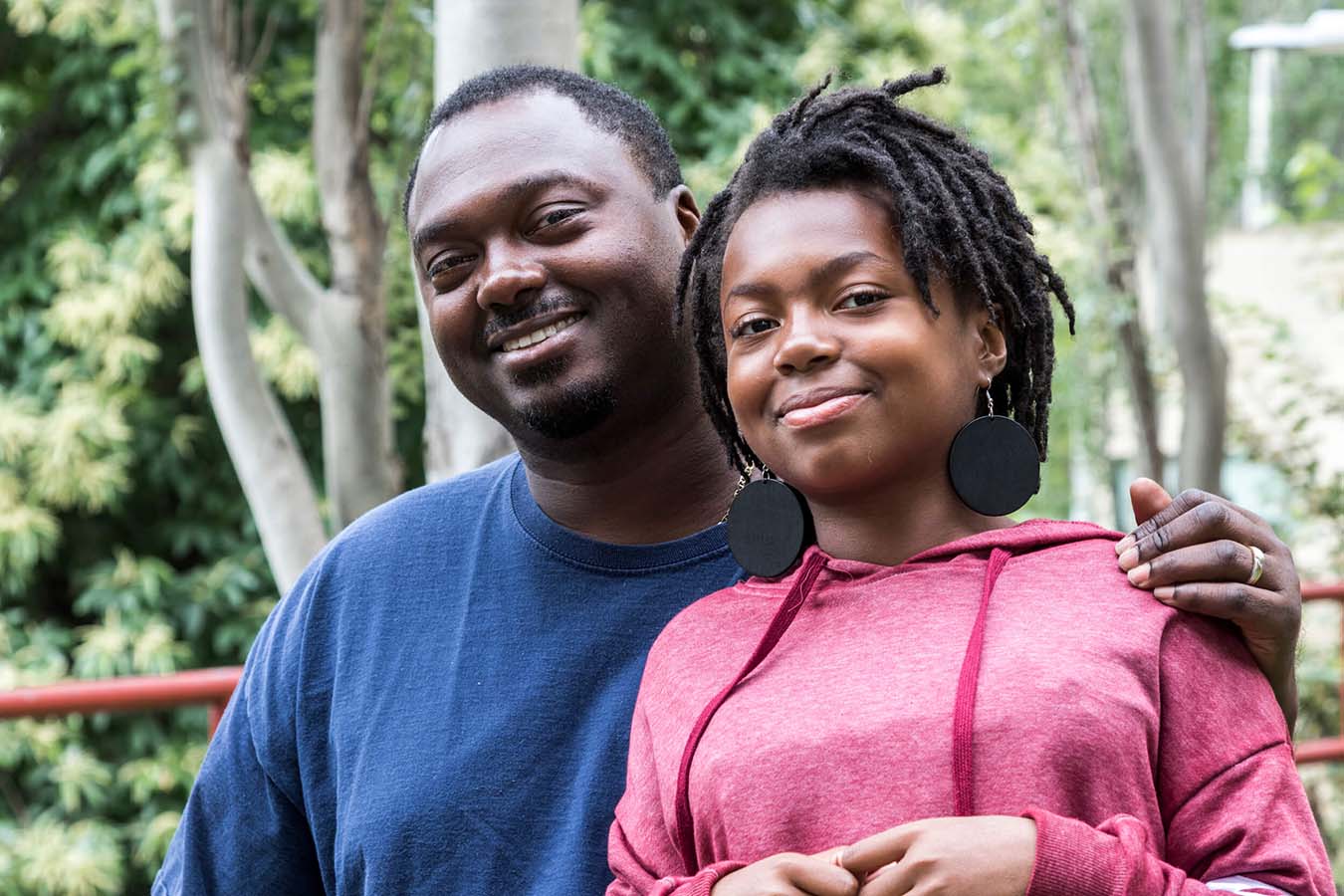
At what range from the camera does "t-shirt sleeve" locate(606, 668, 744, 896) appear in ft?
5.63

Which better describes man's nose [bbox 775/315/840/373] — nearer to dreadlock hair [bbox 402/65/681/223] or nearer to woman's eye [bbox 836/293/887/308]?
woman's eye [bbox 836/293/887/308]

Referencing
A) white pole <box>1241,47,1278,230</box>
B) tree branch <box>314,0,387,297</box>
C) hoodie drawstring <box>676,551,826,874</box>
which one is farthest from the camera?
white pole <box>1241,47,1278,230</box>

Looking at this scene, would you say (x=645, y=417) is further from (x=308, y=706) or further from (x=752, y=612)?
(x=308, y=706)

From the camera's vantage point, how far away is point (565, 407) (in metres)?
2.04

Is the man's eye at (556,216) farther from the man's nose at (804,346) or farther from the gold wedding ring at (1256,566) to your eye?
the gold wedding ring at (1256,566)

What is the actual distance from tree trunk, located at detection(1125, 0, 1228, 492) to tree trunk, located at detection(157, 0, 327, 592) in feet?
12.2

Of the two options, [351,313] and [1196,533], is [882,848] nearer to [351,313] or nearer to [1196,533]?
[1196,533]

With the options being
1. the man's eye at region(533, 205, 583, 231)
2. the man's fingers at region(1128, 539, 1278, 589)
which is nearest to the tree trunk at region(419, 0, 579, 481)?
the man's eye at region(533, 205, 583, 231)

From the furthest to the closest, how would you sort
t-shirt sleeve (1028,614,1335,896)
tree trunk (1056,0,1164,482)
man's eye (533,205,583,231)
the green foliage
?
1. tree trunk (1056,0,1164,482)
2. the green foliage
3. man's eye (533,205,583,231)
4. t-shirt sleeve (1028,614,1335,896)

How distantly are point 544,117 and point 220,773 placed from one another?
1034 mm

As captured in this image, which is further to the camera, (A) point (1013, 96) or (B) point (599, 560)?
(A) point (1013, 96)

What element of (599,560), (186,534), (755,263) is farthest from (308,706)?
(186,534)

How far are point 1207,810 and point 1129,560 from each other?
269 millimetres

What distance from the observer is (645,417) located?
210 centimetres
